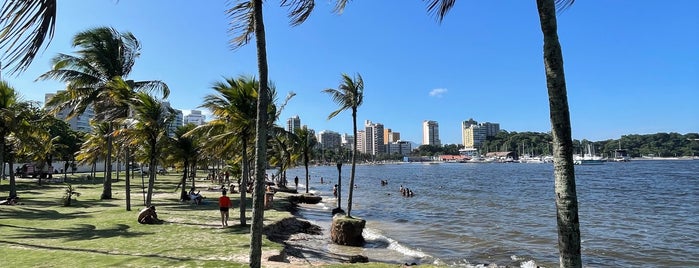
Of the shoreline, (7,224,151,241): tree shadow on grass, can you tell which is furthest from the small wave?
(7,224,151,241): tree shadow on grass

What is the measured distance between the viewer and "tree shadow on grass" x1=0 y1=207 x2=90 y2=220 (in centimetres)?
1591

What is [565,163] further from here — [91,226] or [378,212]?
[378,212]

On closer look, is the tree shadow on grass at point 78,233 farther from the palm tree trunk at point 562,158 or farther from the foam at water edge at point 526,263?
the foam at water edge at point 526,263

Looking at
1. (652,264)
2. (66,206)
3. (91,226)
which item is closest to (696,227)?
(652,264)

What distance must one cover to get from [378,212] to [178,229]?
18054mm

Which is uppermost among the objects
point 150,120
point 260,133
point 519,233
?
point 150,120

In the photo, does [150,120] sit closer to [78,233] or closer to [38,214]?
[78,233]

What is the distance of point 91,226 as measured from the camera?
1382cm

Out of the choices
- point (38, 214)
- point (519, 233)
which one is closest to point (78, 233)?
point (38, 214)

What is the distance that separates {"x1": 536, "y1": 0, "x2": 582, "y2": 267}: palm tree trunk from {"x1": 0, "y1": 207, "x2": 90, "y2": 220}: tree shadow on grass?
17321 mm

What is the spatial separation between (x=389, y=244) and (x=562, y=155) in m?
14.2

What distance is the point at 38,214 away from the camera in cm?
1691

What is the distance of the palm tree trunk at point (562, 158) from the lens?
3725mm

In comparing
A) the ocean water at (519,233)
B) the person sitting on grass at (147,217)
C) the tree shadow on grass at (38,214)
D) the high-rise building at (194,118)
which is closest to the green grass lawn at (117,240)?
the tree shadow on grass at (38,214)
